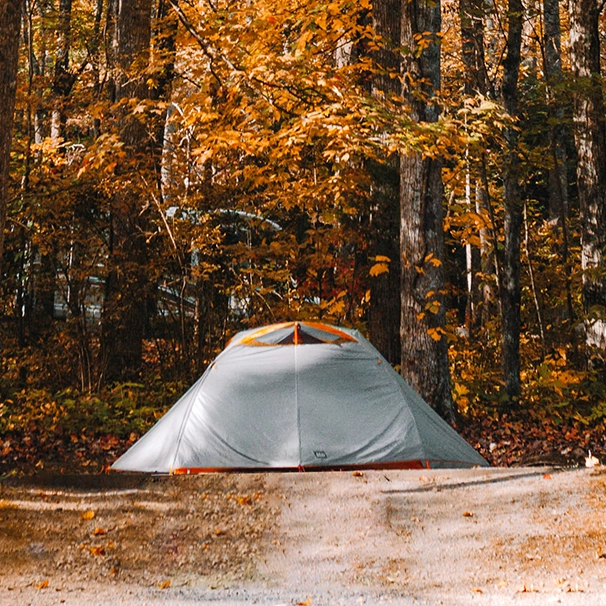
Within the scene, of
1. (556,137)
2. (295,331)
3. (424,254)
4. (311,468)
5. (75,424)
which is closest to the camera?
(311,468)

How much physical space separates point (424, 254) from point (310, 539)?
4.98m

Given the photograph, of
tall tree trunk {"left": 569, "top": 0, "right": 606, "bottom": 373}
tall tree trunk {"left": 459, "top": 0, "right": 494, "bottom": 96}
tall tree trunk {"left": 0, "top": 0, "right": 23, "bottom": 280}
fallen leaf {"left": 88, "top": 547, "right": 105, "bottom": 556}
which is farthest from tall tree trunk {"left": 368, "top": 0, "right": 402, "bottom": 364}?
fallen leaf {"left": 88, "top": 547, "right": 105, "bottom": 556}

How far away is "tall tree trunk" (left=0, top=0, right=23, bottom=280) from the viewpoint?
6.16 meters

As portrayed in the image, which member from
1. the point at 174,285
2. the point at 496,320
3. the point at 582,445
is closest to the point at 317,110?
the point at 174,285

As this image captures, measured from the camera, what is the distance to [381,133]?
967 cm

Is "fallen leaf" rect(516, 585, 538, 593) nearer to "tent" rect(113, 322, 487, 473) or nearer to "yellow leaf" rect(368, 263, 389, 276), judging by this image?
"tent" rect(113, 322, 487, 473)

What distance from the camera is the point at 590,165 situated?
1248cm

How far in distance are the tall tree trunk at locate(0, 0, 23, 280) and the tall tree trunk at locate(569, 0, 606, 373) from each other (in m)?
8.27

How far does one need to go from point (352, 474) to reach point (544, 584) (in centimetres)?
341

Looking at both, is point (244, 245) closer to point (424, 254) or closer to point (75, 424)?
point (424, 254)

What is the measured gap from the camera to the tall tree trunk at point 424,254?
1020 centimetres

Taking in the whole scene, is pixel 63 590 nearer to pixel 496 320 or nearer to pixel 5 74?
pixel 5 74

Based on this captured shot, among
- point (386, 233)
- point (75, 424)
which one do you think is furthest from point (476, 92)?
point (75, 424)

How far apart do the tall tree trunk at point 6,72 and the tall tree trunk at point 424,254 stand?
514 centimetres
